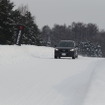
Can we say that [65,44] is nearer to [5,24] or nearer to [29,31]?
[5,24]

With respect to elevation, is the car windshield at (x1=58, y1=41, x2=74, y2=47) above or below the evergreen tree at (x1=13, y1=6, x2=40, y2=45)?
below

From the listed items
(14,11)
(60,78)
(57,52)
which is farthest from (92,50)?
(60,78)

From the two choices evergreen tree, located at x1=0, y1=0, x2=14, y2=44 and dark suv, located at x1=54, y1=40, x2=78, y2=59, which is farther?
evergreen tree, located at x1=0, y1=0, x2=14, y2=44

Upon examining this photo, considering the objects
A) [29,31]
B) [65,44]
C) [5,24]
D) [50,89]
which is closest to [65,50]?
[65,44]

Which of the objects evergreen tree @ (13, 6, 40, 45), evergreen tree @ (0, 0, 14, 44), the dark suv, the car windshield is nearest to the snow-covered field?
the dark suv

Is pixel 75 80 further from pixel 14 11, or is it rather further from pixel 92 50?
pixel 92 50

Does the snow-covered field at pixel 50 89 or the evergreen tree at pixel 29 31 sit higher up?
the evergreen tree at pixel 29 31

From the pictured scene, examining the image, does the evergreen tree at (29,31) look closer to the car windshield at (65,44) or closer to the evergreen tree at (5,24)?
the evergreen tree at (5,24)

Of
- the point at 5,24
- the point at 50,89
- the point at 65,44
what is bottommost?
the point at 50,89

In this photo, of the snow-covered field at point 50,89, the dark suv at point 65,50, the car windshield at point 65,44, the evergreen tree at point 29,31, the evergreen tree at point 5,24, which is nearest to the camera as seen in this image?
the snow-covered field at point 50,89

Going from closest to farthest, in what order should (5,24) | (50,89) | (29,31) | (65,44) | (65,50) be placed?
(50,89), (65,50), (65,44), (5,24), (29,31)

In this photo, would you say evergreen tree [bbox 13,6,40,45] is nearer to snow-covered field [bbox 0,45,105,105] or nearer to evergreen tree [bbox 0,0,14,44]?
evergreen tree [bbox 0,0,14,44]

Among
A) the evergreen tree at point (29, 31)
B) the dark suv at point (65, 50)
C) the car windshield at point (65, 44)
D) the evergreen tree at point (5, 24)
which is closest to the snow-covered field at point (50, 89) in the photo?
the dark suv at point (65, 50)

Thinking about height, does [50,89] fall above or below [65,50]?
below
